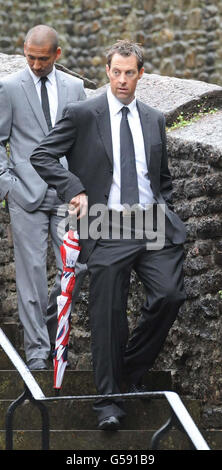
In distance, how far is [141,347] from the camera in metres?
5.60

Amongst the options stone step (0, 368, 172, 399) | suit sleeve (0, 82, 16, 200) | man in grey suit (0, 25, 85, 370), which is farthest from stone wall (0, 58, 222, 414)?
suit sleeve (0, 82, 16, 200)

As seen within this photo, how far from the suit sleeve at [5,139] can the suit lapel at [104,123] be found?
85 cm

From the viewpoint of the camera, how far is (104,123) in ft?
18.7

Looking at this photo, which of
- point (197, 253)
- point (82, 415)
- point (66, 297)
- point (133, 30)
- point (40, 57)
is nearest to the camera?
point (82, 415)

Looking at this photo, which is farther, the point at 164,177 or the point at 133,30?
the point at 133,30

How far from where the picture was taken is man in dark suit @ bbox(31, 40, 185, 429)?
18.1ft

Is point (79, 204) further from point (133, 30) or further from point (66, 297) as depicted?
point (133, 30)

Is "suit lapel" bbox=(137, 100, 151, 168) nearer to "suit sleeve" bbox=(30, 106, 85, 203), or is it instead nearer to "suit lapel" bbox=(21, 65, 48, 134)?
"suit sleeve" bbox=(30, 106, 85, 203)

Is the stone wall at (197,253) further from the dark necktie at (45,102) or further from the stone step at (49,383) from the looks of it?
the dark necktie at (45,102)

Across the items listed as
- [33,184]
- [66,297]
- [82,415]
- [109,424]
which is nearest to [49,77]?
[33,184]

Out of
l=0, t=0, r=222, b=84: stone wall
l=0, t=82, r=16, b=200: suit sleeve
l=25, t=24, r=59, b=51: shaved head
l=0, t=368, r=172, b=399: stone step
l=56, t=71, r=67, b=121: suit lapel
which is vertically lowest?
l=0, t=0, r=222, b=84: stone wall

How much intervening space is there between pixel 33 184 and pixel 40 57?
647 mm

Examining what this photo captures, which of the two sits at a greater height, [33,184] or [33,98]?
[33,98]

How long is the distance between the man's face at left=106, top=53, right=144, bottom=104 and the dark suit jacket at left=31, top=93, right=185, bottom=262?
4.5 inches
